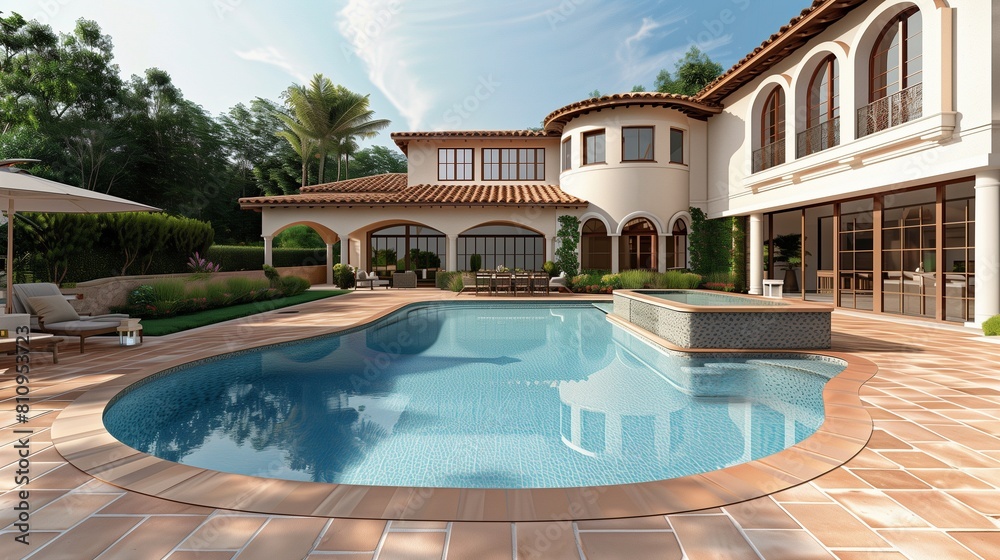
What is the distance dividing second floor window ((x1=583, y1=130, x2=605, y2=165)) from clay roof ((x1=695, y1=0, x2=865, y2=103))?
401cm

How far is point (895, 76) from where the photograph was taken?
34.6 ft

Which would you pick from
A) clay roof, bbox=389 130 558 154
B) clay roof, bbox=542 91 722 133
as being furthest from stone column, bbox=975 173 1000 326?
clay roof, bbox=389 130 558 154

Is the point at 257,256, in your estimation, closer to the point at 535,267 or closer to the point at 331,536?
the point at 535,267

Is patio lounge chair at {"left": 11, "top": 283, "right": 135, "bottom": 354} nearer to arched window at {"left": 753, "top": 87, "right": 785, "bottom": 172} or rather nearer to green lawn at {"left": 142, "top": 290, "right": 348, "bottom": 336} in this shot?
green lawn at {"left": 142, "top": 290, "right": 348, "bottom": 336}

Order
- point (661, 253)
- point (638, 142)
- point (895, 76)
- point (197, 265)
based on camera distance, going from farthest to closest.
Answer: point (661, 253)
point (638, 142)
point (197, 265)
point (895, 76)

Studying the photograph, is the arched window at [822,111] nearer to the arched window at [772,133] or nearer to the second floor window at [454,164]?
the arched window at [772,133]

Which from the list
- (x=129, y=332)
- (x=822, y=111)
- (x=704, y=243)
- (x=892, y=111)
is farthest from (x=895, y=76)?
(x=129, y=332)

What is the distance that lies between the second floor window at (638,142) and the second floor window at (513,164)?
4.34 meters

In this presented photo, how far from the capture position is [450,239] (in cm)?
1931

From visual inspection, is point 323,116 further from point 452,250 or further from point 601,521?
point 601,521

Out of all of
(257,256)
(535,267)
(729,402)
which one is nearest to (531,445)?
(729,402)

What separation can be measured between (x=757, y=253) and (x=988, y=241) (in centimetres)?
690

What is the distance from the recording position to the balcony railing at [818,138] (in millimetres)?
12166

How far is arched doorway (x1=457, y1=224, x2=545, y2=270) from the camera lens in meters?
22.5
